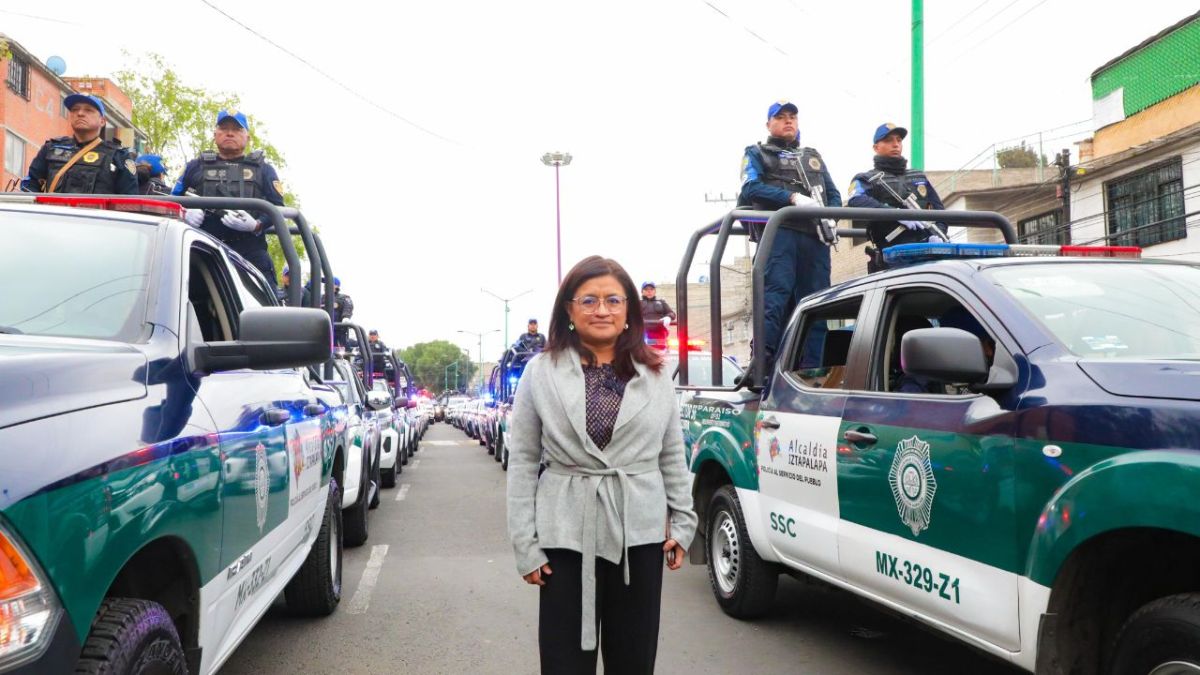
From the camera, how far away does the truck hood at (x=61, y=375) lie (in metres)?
1.82

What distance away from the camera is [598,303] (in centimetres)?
290

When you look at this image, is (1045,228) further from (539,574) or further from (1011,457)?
(539,574)

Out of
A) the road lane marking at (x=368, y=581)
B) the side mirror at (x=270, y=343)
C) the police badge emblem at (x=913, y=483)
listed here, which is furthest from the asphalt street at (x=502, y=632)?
the side mirror at (x=270, y=343)

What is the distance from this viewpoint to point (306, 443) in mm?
4414

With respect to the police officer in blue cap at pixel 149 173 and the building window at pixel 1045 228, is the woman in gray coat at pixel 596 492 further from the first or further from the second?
the building window at pixel 1045 228

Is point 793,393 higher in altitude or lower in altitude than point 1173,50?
lower

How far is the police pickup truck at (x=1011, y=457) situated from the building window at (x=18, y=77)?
32.5 metres

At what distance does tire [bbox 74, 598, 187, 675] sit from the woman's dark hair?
136 cm

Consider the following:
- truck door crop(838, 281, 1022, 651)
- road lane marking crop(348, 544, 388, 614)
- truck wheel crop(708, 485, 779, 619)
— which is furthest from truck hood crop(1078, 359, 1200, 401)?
Answer: road lane marking crop(348, 544, 388, 614)

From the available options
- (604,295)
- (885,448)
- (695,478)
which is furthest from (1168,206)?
(604,295)

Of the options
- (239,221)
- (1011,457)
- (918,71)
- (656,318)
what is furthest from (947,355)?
(656,318)

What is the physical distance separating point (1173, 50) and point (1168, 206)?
362 centimetres

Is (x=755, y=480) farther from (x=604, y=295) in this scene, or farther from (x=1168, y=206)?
(x=1168, y=206)

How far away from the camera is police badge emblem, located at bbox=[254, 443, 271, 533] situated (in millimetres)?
3283
